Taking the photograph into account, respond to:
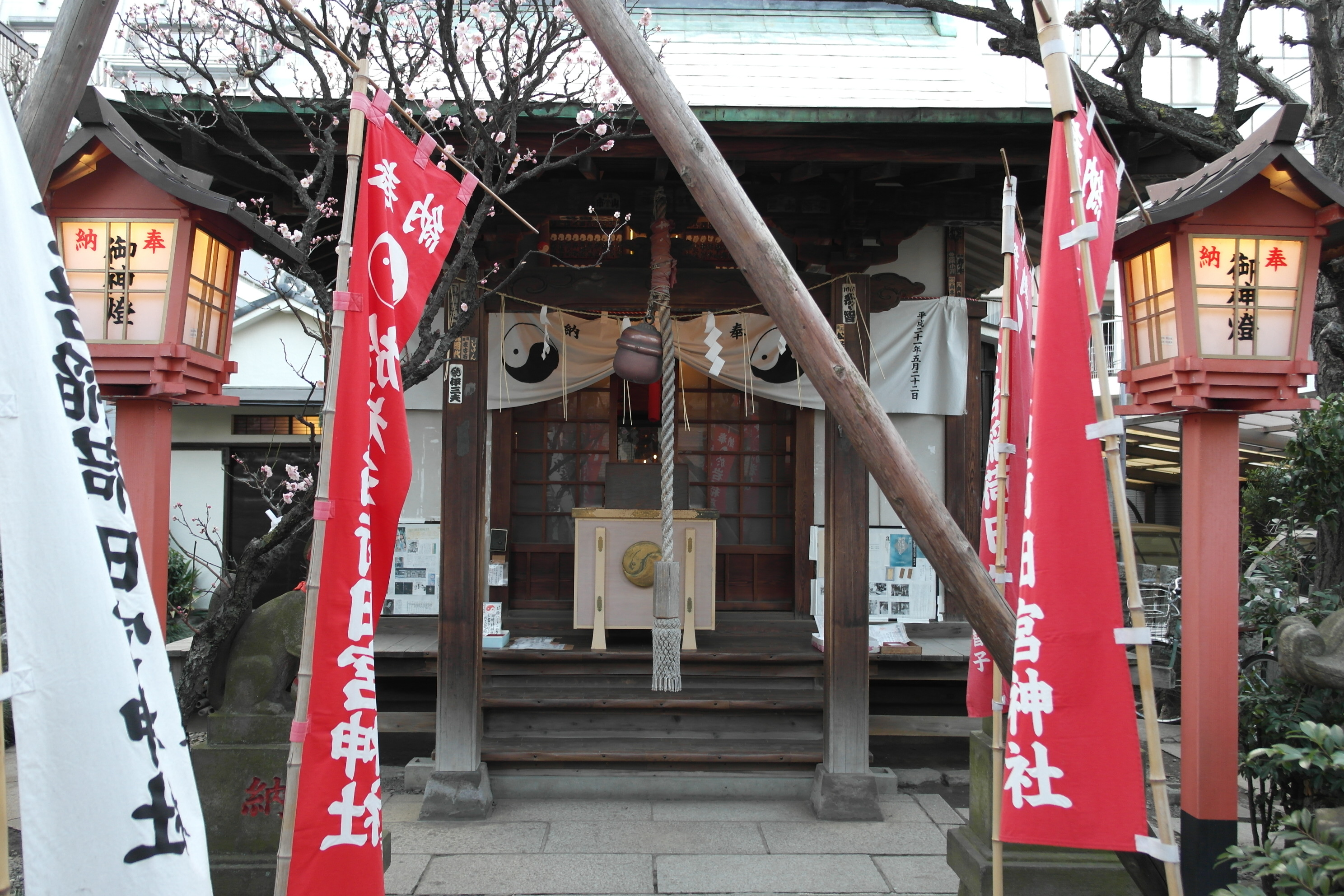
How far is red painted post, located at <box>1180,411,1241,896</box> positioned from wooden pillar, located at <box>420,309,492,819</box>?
4931 mm

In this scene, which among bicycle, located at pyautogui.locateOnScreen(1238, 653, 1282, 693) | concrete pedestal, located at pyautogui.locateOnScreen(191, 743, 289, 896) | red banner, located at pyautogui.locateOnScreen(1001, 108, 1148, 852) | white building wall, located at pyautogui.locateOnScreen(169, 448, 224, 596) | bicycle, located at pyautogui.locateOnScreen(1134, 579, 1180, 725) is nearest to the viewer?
red banner, located at pyautogui.locateOnScreen(1001, 108, 1148, 852)

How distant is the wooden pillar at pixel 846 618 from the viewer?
697cm

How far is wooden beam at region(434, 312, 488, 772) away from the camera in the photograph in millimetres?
6867

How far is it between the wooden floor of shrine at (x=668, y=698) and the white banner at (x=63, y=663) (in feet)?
16.7

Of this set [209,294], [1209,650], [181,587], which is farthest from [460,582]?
[181,587]

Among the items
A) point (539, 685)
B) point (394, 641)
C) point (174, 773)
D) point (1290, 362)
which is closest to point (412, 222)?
point (174, 773)

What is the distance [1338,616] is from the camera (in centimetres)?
371

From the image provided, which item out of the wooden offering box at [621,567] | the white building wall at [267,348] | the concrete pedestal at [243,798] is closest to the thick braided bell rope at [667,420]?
the wooden offering box at [621,567]

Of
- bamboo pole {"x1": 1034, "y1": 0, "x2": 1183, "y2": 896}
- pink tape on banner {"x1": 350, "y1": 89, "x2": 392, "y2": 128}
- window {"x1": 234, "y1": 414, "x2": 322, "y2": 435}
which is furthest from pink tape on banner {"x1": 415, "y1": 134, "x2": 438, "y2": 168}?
window {"x1": 234, "y1": 414, "x2": 322, "y2": 435}

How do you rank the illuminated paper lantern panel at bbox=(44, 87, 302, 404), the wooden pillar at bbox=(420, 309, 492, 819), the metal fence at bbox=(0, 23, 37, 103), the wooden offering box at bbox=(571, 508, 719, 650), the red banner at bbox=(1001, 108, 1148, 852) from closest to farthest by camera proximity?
the red banner at bbox=(1001, 108, 1148, 852), the illuminated paper lantern panel at bbox=(44, 87, 302, 404), the wooden pillar at bbox=(420, 309, 492, 819), the wooden offering box at bbox=(571, 508, 719, 650), the metal fence at bbox=(0, 23, 37, 103)

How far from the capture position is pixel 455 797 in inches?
267

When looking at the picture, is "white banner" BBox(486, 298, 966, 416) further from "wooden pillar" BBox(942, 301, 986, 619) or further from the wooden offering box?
the wooden offering box

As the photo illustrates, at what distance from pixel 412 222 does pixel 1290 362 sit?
13.0ft

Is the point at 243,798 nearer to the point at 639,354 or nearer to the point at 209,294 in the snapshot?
the point at 209,294
